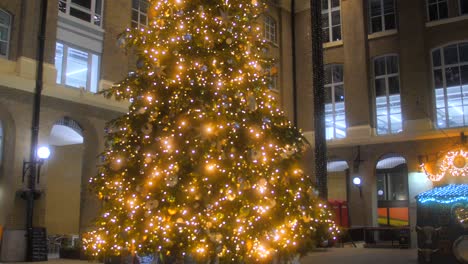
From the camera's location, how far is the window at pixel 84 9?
18984 millimetres

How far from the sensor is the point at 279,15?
29391mm

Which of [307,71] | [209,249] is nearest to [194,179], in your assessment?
[209,249]

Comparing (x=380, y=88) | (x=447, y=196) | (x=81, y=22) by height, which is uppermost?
(x=81, y=22)

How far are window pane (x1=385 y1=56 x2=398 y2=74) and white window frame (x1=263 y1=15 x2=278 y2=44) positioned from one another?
6.45 metres

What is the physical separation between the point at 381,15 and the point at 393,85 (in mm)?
3842

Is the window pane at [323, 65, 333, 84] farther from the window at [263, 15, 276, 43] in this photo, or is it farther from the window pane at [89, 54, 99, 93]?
the window pane at [89, 54, 99, 93]

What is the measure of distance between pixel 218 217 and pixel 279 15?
22.5 metres

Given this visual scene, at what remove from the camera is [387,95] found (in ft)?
84.5

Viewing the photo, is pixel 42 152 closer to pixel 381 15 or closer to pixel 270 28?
pixel 270 28

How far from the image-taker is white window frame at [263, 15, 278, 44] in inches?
1120

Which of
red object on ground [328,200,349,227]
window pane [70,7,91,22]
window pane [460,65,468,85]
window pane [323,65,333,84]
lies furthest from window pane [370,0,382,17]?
window pane [70,7,91,22]

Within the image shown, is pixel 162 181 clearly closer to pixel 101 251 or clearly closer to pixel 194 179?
pixel 194 179

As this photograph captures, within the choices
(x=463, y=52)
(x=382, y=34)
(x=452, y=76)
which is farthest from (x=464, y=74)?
(x=382, y=34)

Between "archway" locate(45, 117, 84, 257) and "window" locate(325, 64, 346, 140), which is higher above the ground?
"window" locate(325, 64, 346, 140)
